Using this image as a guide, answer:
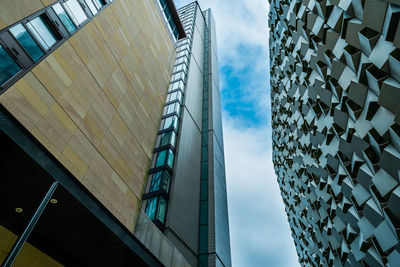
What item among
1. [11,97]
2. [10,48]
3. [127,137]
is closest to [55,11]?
[10,48]

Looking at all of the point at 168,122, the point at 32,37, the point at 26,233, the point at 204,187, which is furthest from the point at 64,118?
the point at 204,187

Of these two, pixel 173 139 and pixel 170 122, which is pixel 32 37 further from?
pixel 170 122

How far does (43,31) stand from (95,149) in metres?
5.94

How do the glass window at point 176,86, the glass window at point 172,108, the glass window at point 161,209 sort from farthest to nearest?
the glass window at point 176,86, the glass window at point 172,108, the glass window at point 161,209

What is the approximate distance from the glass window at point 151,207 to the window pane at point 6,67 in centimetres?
1162

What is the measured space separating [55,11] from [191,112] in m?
20.6

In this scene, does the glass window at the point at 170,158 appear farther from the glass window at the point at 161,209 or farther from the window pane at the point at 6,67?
the window pane at the point at 6,67

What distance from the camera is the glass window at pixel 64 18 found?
13163 millimetres

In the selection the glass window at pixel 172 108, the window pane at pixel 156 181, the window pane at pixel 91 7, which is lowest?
the window pane at pixel 156 181

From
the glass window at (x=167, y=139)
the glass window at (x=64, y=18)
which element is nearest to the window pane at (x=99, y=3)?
the glass window at (x=64, y=18)

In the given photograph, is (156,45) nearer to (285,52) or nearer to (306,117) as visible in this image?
(285,52)

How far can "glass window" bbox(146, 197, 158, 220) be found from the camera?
1797 centimetres

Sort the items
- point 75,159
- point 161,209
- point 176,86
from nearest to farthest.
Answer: point 75,159, point 161,209, point 176,86

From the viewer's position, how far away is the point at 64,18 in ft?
44.6
